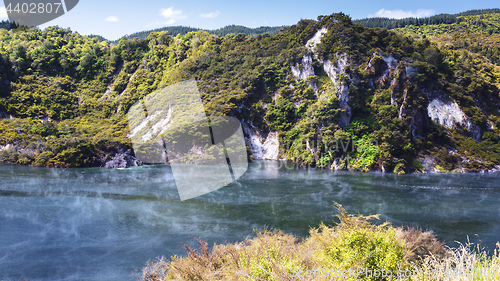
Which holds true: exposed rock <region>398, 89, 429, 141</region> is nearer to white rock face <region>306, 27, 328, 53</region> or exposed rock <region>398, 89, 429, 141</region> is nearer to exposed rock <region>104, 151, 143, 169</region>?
white rock face <region>306, 27, 328, 53</region>

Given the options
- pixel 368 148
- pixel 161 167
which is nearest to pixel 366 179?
pixel 368 148

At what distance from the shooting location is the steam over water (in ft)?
53.9

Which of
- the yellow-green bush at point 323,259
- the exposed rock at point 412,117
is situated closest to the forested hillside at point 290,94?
the exposed rock at point 412,117

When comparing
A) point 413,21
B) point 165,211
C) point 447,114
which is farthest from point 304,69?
point 413,21

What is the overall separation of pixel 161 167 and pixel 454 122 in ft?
142

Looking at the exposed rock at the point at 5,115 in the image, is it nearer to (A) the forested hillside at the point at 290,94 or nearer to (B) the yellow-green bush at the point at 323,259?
(A) the forested hillside at the point at 290,94

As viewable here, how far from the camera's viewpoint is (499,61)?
71375mm

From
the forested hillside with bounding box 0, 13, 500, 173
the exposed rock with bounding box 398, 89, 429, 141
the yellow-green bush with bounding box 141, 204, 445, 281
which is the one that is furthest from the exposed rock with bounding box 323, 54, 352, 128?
the yellow-green bush with bounding box 141, 204, 445, 281

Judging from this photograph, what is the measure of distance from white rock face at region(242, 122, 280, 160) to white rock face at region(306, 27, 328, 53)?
17.2 meters

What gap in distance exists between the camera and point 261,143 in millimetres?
53250

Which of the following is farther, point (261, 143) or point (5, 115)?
point (5, 115)

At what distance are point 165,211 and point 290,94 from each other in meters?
36.4

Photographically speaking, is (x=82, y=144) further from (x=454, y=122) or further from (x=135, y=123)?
(x=454, y=122)

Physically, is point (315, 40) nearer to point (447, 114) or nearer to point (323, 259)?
point (447, 114)
